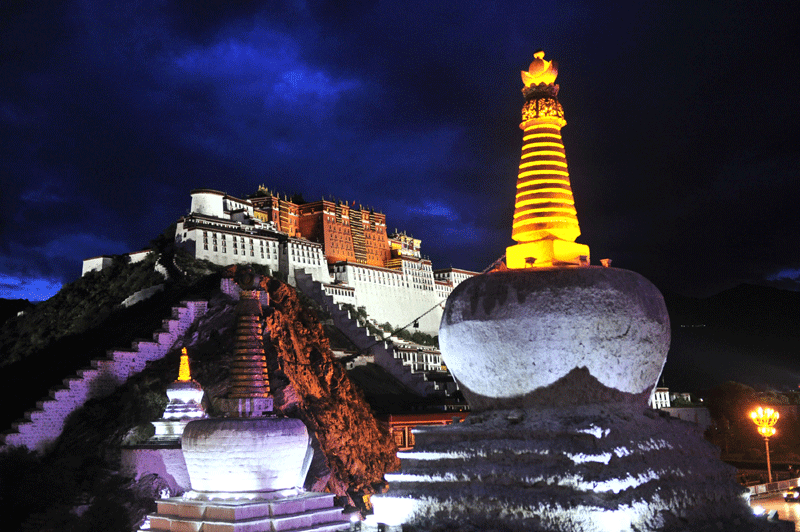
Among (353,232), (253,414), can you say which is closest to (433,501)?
(253,414)

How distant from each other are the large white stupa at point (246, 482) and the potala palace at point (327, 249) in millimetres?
31649

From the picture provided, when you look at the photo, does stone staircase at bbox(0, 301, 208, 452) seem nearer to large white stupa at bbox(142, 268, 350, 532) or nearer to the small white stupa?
the small white stupa

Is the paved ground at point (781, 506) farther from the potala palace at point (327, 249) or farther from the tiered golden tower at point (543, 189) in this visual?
the potala palace at point (327, 249)

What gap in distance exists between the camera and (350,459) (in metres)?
29.5

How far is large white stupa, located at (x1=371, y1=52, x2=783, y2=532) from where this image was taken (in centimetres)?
898

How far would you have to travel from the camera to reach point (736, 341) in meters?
56.0

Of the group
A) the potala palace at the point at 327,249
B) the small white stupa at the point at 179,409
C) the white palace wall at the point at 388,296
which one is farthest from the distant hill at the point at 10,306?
the small white stupa at the point at 179,409

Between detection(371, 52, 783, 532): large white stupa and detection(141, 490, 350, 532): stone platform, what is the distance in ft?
4.62

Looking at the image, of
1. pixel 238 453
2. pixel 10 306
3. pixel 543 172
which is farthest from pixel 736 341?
pixel 10 306

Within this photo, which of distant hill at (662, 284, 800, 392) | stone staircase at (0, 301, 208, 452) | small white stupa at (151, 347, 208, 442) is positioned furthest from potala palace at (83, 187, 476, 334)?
small white stupa at (151, 347, 208, 442)

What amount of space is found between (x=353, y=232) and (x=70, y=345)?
27723 mm

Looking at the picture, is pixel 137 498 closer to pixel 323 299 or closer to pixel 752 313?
pixel 323 299

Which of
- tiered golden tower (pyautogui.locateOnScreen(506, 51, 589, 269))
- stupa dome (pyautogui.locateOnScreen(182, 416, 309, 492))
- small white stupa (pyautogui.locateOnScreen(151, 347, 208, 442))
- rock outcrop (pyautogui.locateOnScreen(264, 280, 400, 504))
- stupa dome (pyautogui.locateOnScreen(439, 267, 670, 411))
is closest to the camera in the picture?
stupa dome (pyautogui.locateOnScreen(439, 267, 670, 411))

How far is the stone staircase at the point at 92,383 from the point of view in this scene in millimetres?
22891
